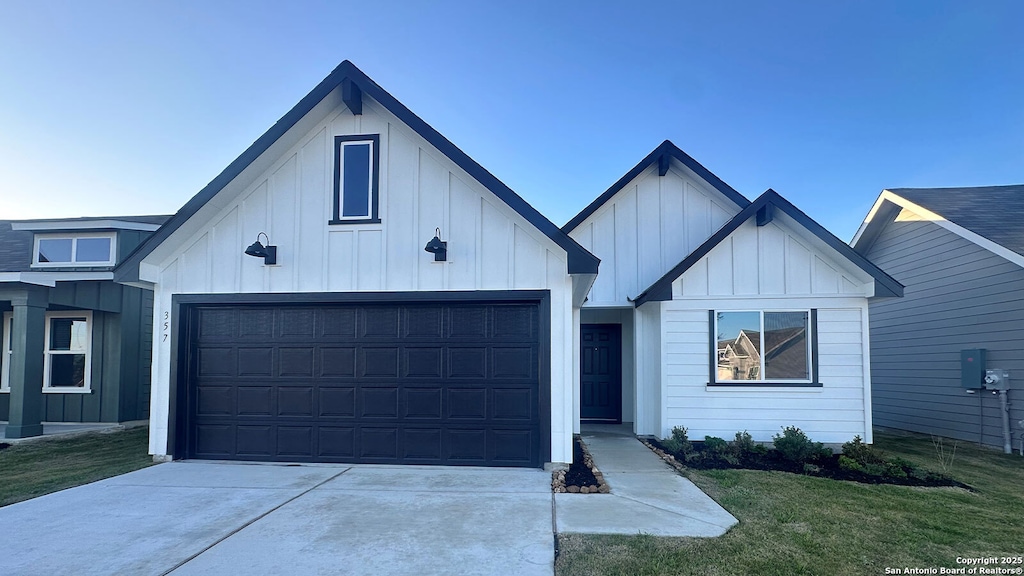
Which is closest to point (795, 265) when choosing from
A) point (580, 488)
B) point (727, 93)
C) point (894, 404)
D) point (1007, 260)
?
point (1007, 260)

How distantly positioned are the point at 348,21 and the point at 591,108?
7662mm

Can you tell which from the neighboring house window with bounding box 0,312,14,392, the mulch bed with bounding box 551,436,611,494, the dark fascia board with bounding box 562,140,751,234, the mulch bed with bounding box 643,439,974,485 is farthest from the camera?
the neighboring house window with bounding box 0,312,14,392

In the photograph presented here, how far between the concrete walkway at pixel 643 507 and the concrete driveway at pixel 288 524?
34 centimetres

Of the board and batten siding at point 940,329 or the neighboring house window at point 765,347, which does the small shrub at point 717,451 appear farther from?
the board and batten siding at point 940,329

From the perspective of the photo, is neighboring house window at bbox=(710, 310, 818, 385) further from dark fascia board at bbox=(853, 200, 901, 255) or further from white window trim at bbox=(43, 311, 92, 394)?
white window trim at bbox=(43, 311, 92, 394)

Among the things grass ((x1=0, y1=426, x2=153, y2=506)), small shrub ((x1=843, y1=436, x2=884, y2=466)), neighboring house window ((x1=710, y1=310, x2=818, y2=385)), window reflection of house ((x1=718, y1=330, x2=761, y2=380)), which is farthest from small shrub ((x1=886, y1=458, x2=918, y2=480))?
grass ((x1=0, y1=426, x2=153, y2=506))

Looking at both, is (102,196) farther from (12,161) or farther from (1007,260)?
(1007,260)

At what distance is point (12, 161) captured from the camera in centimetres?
1352

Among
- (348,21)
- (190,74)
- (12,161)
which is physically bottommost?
(12,161)

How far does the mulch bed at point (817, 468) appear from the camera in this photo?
722cm

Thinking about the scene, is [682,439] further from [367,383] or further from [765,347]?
[367,383]

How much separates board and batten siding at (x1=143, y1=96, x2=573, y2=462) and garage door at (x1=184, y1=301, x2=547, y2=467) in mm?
Answer: 342

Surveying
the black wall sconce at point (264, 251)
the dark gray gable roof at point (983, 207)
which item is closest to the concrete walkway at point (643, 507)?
the black wall sconce at point (264, 251)

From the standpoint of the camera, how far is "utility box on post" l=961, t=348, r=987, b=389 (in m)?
10.3
